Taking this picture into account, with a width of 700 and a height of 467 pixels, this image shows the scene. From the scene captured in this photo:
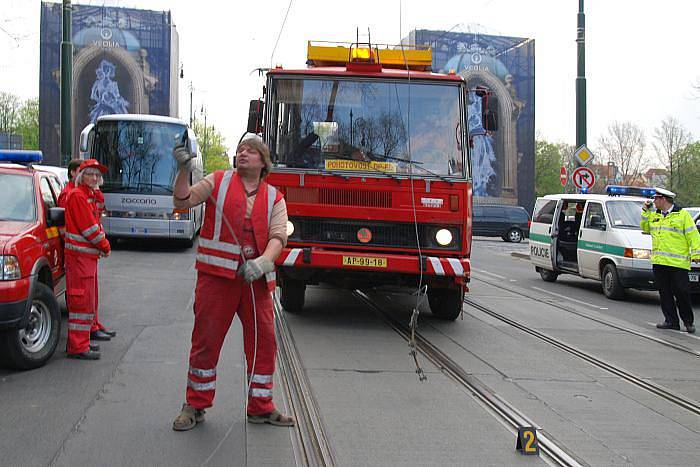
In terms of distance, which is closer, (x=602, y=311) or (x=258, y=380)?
(x=258, y=380)

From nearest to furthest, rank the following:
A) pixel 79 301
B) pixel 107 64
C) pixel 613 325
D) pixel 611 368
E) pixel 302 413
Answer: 1. pixel 302 413
2. pixel 79 301
3. pixel 611 368
4. pixel 613 325
5. pixel 107 64

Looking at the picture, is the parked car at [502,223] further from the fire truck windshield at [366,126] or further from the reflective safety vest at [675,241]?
the fire truck windshield at [366,126]

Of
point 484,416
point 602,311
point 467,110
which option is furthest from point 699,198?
point 484,416

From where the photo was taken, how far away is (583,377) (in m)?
7.31

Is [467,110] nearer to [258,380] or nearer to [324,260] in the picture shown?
[324,260]

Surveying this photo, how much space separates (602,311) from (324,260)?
222 inches

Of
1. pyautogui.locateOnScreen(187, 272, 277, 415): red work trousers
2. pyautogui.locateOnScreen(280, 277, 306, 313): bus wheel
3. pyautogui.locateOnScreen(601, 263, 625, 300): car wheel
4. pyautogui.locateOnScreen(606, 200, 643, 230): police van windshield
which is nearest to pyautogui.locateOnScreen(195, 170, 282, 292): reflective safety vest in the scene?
pyautogui.locateOnScreen(187, 272, 277, 415): red work trousers

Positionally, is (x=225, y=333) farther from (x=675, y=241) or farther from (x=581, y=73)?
(x=581, y=73)

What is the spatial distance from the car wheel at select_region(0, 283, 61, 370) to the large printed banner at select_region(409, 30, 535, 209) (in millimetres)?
55378

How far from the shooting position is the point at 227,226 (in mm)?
5145

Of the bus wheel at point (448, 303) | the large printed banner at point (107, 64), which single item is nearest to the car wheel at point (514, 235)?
the bus wheel at point (448, 303)

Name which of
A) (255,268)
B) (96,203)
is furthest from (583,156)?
(255,268)

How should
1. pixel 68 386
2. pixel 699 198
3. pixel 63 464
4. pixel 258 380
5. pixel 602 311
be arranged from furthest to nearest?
pixel 699 198
pixel 602 311
pixel 68 386
pixel 258 380
pixel 63 464

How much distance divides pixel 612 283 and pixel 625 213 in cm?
149
